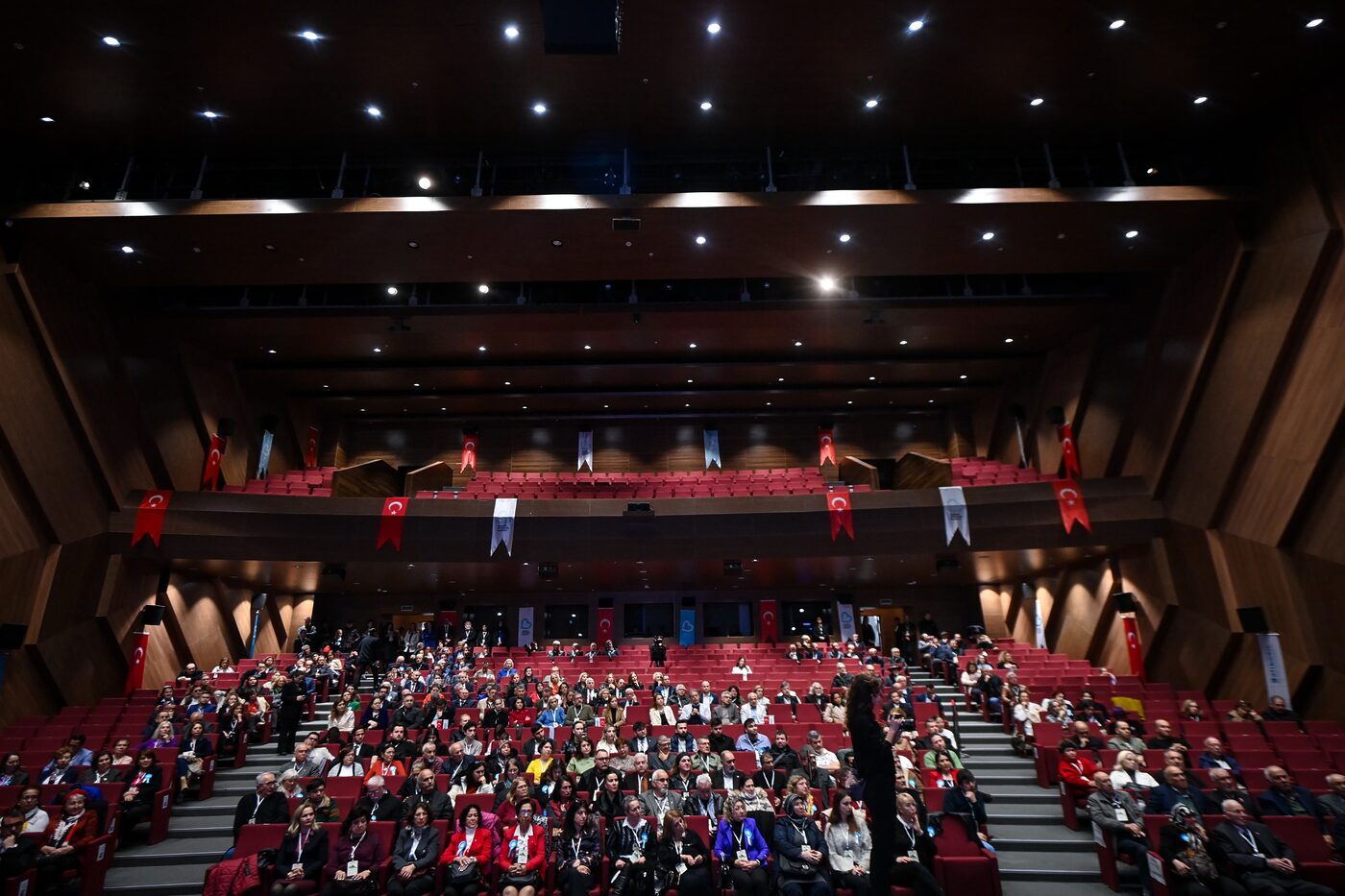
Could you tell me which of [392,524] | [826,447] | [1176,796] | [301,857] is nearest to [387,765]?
[301,857]

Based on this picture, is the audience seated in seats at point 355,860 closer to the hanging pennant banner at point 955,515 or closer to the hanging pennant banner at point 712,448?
the hanging pennant banner at point 955,515

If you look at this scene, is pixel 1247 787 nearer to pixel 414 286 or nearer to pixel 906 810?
pixel 906 810

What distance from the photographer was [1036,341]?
575 inches

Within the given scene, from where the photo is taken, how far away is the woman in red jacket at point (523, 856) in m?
5.27

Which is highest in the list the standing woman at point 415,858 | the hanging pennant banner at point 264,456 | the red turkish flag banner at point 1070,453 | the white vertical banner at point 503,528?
the hanging pennant banner at point 264,456

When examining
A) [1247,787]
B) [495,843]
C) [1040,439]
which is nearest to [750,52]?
[495,843]

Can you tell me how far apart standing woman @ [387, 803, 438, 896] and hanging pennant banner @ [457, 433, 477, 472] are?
1280 centimetres

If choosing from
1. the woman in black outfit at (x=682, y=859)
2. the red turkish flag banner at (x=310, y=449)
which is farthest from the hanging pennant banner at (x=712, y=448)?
the woman in black outfit at (x=682, y=859)

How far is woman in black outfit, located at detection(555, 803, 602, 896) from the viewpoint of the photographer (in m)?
5.26

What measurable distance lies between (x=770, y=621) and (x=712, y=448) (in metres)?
4.74

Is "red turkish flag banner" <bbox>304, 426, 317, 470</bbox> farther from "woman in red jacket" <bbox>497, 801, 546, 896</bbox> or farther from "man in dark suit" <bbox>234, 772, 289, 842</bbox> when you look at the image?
"woman in red jacket" <bbox>497, 801, 546, 896</bbox>

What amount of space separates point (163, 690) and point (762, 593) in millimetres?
12369

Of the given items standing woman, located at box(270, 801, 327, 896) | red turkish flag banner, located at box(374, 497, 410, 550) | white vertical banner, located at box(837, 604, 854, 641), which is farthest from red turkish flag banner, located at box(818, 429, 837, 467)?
standing woman, located at box(270, 801, 327, 896)

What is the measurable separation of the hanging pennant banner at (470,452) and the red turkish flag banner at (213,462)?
215 inches
